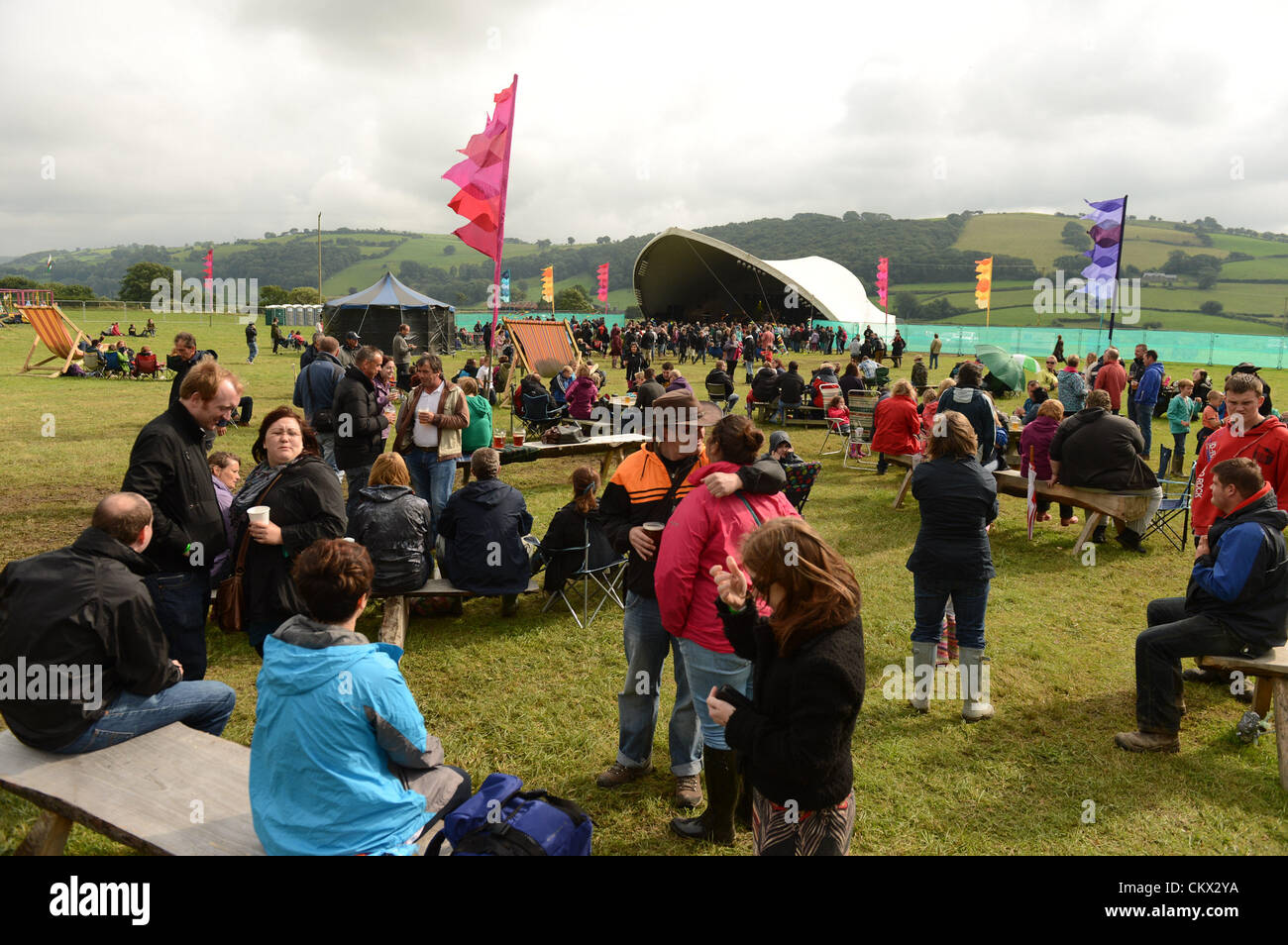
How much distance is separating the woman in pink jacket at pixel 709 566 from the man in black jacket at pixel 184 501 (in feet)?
7.26

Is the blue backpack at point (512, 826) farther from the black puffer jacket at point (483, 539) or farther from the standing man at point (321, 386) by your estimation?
the standing man at point (321, 386)

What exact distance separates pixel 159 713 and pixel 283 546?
36.1 inches

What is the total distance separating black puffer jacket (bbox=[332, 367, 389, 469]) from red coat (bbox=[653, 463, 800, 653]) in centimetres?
444

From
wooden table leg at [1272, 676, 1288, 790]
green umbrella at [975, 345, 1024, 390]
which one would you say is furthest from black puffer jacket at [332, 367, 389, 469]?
green umbrella at [975, 345, 1024, 390]

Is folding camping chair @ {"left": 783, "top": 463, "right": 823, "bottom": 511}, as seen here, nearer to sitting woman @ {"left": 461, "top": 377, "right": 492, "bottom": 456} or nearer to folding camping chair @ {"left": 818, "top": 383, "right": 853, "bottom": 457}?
sitting woman @ {"left": 461, "top": 377, "right": 492, "bottom": 456}

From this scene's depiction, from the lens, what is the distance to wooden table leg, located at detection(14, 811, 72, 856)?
9.88 ft

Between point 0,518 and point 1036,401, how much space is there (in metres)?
13.8

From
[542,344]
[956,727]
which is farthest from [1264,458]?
[542,344]

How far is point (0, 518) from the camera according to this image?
7918 millimetres

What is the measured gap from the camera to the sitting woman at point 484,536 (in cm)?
552

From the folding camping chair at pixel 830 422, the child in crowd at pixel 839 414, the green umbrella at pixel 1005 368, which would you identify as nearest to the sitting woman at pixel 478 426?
the folding camping chair at pixel 830 422

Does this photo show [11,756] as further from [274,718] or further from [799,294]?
[799,294]

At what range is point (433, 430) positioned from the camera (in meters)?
6.85
